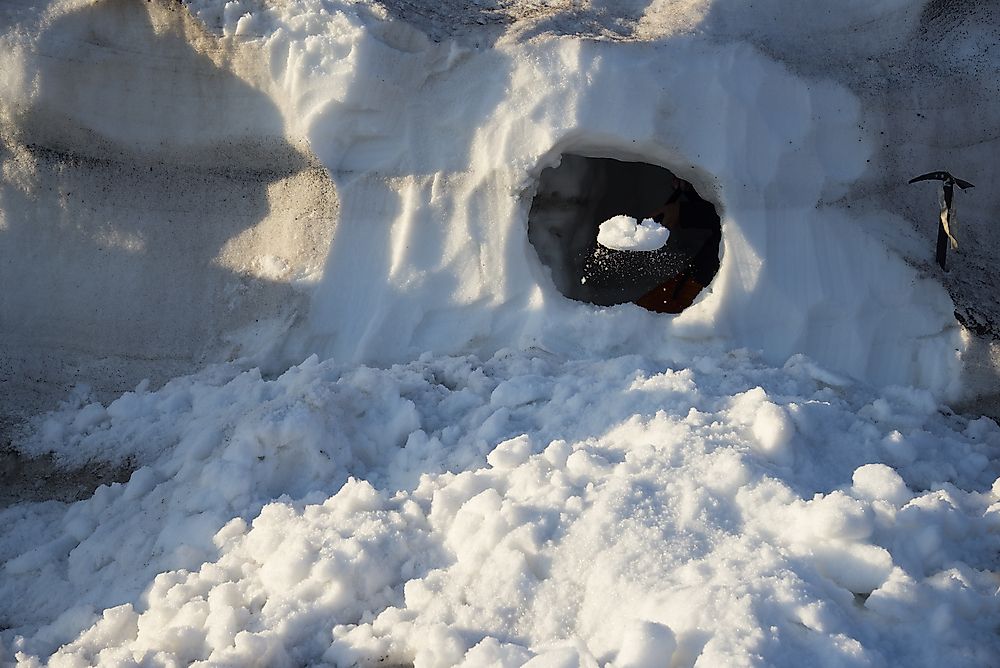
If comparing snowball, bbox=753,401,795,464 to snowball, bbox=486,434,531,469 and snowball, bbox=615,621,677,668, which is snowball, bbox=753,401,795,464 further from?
snowball, bbox=615,621,677,668

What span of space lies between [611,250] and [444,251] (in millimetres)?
988

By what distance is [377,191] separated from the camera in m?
3.63

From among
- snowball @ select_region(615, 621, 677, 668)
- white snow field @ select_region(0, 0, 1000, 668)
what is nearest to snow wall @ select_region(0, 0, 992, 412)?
white snow field @ select_region(0, 0, 1000, 668)

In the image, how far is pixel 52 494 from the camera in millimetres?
3121

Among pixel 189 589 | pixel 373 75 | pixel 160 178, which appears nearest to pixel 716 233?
pixel 373 75

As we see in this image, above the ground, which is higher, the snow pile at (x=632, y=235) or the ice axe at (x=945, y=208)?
the ice axe at (x=945, y=208)

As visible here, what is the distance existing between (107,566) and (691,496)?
1646 mm

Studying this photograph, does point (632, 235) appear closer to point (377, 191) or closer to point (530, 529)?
point (377, 191)

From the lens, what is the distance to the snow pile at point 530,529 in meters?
2.03

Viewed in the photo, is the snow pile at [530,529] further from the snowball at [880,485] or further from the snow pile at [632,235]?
the snow pile at [632,235]

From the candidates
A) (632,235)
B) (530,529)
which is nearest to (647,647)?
(530,529)

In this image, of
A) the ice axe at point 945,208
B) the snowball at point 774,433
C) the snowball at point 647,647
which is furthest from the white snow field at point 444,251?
the snowball at point 647,647

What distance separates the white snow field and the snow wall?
1cm

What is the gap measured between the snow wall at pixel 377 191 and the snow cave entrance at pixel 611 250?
0.43 meters
